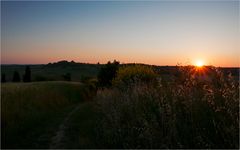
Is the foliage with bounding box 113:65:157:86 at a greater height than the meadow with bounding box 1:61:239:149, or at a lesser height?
greater

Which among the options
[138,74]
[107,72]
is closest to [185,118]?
[138,74]

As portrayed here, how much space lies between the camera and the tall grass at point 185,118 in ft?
24.7

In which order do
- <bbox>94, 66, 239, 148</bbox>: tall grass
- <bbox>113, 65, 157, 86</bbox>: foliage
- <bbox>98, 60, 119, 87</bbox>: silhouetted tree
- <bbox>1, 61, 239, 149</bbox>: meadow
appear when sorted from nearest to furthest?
<bbox>94, 66, 239, 148</bbox>: tall grass, <bbox>1, 61, 239, 149</bbox>: meadow, <bbox>113, 65, 157, 86</bbox>: foliage, <bbox>98, 60, 119, 87</bbox>: silhouetted tree

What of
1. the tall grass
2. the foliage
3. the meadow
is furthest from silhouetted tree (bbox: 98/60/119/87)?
the tall grass

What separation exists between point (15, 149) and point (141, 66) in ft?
61.0

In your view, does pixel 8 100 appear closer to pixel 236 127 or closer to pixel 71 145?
pixel 71 145

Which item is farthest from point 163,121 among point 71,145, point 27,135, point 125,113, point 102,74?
point 102,74

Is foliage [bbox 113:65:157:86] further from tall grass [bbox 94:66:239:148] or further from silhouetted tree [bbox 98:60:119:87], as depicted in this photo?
silhouetted tree [bbox 98:60:119:87]

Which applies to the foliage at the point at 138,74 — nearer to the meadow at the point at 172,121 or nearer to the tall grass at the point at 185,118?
the meadow at the point at 172,121

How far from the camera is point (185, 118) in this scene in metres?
8.62

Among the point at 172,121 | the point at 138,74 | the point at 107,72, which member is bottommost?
the point at 172,121

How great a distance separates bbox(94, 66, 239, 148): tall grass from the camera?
7535 millimetres

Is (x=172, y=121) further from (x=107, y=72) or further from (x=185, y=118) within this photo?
(x=107, y=72)

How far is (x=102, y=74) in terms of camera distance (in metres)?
45.3
